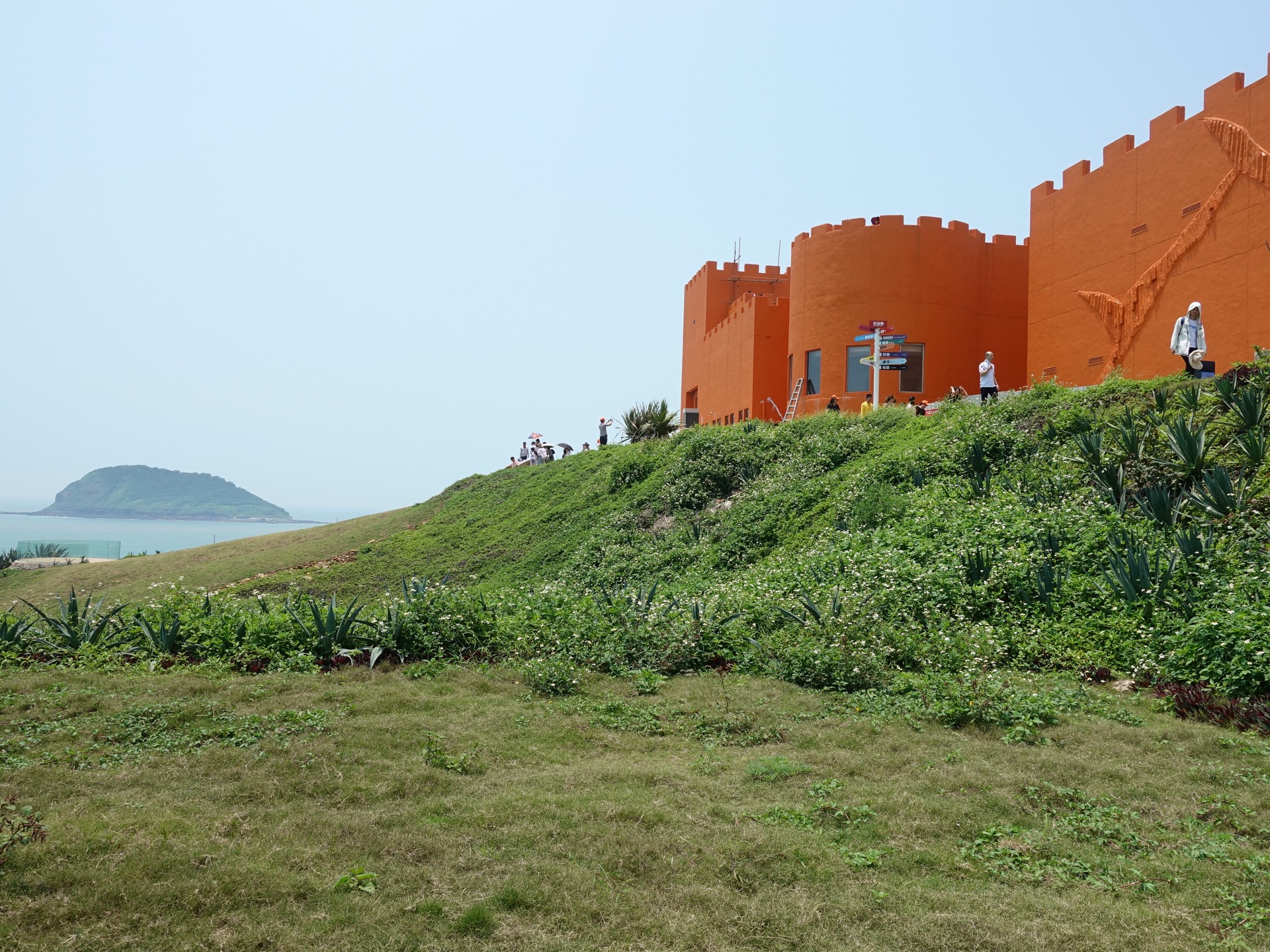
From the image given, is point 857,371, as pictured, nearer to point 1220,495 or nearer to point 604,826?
point 1220,495

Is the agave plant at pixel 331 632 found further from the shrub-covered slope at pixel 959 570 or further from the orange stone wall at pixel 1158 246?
the orange stone wall at pixel 1158 246

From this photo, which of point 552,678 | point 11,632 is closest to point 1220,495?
point 552,678

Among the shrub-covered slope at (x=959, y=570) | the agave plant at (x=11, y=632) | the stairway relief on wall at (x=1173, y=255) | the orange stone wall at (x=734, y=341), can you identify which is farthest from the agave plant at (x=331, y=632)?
the orange stone wall at (x=734, y=341)

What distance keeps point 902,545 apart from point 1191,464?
319cm

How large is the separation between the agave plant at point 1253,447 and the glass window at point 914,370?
1616 cm

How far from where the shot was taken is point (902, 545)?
36.1 ft

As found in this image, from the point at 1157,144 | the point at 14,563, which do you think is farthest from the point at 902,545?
the point at 14,563

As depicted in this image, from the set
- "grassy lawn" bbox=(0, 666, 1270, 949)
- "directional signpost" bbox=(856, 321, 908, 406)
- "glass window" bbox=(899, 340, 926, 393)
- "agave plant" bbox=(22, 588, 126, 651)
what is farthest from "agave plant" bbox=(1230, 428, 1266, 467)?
"glass window" bbox=(899, 340, 926, 393)

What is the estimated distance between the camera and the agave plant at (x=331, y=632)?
832cm

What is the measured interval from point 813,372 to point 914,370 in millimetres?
2929

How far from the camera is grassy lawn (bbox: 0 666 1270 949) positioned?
3766 mm

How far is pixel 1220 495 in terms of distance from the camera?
935cm

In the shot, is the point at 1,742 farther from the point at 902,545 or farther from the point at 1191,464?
Answer: the point at 1191,464

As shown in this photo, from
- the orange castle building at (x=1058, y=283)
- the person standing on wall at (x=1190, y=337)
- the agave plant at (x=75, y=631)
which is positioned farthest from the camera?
the orange castle building at (x=1058, y=283)
